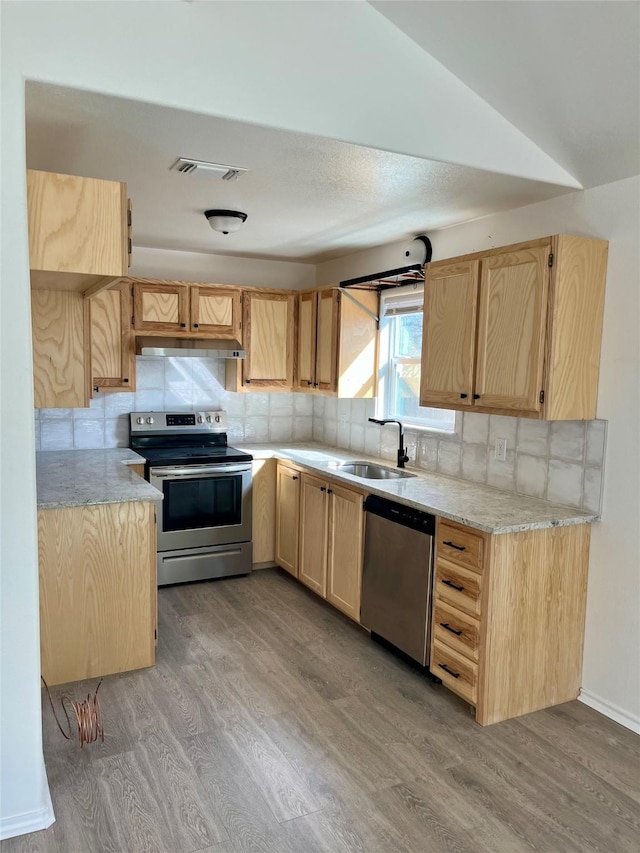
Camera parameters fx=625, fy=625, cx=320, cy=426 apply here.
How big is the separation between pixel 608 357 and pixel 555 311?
1.17ft

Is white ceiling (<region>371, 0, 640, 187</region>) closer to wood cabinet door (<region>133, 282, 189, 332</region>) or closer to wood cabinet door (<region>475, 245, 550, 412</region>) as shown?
wood cabinet door (<region>475, 245, 550, 412</region>)

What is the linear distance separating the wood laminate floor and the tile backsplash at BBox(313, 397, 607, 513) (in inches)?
39.6

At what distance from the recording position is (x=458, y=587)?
2740 millimetres

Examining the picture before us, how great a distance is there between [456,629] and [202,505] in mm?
2062

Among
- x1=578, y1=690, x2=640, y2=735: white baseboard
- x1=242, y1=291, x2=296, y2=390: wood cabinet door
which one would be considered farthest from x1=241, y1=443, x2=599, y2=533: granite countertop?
x1=242, y1=291, x2=296, y2=390: wood cabinet door

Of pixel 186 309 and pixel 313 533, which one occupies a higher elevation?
pixel 186 309

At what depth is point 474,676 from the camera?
105 inches

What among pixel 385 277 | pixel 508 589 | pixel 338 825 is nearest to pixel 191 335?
pixel 385 277

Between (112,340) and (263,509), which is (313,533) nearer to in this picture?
(263,509)

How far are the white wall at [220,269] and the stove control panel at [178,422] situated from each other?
1.02 metres

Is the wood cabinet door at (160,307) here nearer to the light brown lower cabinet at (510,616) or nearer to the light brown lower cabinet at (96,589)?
the light brown lower cabinet at (96,589)

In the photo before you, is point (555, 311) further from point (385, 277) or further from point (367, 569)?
point (367, 569)

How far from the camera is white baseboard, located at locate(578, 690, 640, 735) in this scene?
8.64 feet

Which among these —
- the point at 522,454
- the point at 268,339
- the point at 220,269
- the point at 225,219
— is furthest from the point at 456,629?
the point at 220,269
